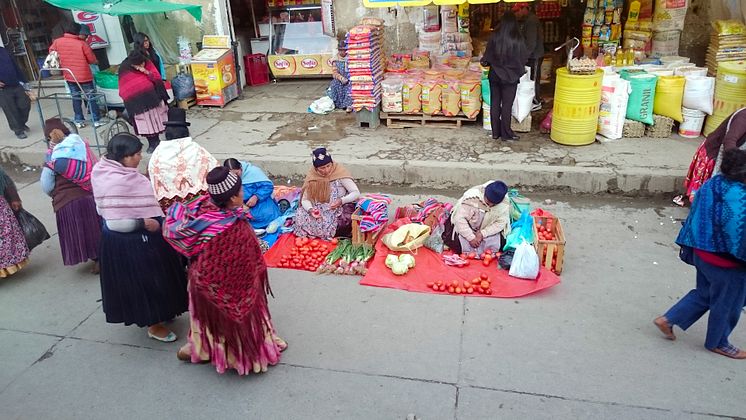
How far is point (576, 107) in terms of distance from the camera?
712 centimetres

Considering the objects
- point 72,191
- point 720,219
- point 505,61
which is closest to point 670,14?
point 505,61

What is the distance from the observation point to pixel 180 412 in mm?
3588

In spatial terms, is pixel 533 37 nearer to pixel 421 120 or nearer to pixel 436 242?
pixel 421 120

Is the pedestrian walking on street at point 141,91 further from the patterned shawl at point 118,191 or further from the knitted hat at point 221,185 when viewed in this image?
the knitted hat at point 221,185

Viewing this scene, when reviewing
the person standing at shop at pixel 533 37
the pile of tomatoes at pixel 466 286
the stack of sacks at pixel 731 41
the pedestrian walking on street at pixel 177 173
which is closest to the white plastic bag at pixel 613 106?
the person standing at shop at pixel 533 37

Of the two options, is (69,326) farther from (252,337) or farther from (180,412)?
(252,337)

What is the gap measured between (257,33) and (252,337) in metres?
10.2

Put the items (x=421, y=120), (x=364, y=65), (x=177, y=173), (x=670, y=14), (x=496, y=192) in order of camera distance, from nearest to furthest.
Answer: (x=177, y=173), (x=496, y=192), (x=364, y=65), (x=421, y=120), (x=670, y=14)

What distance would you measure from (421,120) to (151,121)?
13.3 feet

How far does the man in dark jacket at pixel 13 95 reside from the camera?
336 inches

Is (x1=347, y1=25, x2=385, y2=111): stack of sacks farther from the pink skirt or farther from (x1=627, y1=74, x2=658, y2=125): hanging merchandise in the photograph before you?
(x1=627, y1=74, x2=658, y2=125): hanging merchandise

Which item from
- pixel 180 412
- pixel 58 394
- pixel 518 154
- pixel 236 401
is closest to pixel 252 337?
pixel 236 401

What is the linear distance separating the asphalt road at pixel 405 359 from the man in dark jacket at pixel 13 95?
5032mm

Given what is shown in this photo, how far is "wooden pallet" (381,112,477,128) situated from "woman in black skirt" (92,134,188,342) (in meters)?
5.08
